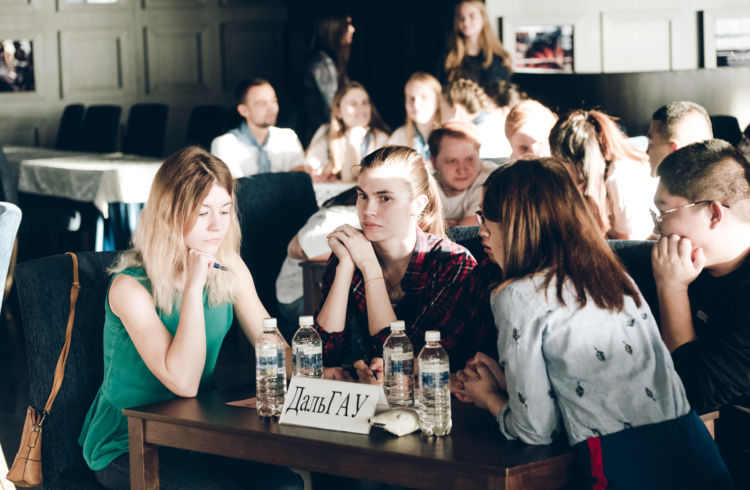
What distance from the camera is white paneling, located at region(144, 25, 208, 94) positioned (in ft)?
32.2

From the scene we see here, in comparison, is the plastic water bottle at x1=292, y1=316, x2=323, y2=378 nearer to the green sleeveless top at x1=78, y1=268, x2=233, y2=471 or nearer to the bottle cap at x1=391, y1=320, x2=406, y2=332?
the bottle cap at x1=391, y1=320, x2=406, y2=332

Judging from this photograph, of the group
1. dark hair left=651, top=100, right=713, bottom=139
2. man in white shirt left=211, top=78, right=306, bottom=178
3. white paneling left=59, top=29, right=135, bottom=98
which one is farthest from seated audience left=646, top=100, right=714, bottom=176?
white paneling left=59, top=29, right=135, bottom=98

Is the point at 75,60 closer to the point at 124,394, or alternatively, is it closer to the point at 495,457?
the point at 124,394

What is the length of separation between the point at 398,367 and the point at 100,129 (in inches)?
283

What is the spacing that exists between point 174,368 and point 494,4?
19.2 ft

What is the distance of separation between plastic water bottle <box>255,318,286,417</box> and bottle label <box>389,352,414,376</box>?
232mm

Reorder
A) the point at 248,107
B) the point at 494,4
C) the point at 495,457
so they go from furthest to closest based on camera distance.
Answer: the point at 494,4 → the point at 248,107 → the point at 495,457

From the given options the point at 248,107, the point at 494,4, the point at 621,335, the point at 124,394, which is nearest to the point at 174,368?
the point at 124,394

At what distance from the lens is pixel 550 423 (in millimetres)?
1775

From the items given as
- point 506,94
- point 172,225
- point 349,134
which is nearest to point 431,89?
point 506,94

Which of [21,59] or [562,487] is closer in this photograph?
[562,487]

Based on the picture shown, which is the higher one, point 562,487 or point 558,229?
point 558,229

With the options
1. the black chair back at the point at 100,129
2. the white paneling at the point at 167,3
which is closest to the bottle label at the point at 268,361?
the black chair back at the point at 100,129

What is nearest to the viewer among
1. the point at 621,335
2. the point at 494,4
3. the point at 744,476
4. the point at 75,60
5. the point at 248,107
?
the point at 621,335
